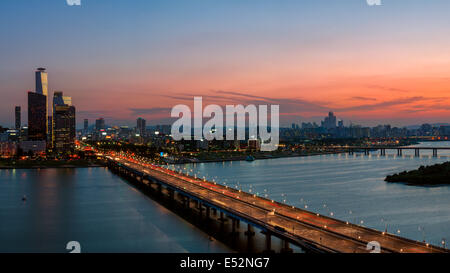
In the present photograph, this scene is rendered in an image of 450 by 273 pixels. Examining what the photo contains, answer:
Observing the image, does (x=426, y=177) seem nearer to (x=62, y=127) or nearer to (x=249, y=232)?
(x=249, y=232)

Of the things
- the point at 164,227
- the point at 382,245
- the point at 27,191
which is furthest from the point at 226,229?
the point at 27,191

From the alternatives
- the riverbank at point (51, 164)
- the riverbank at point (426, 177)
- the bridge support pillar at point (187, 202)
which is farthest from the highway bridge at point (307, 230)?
the riverbank at point (51, 164)

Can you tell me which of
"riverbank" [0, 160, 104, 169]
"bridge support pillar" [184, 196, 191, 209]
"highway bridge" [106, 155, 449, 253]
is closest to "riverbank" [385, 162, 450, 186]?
"bridge support pillar" [184, 196, 191, 209]

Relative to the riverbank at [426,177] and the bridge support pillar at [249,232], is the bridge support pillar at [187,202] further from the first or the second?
the riverbank at [426,177]

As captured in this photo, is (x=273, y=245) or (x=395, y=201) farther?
(x=395, y=201)

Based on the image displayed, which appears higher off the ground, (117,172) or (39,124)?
(39,124)
